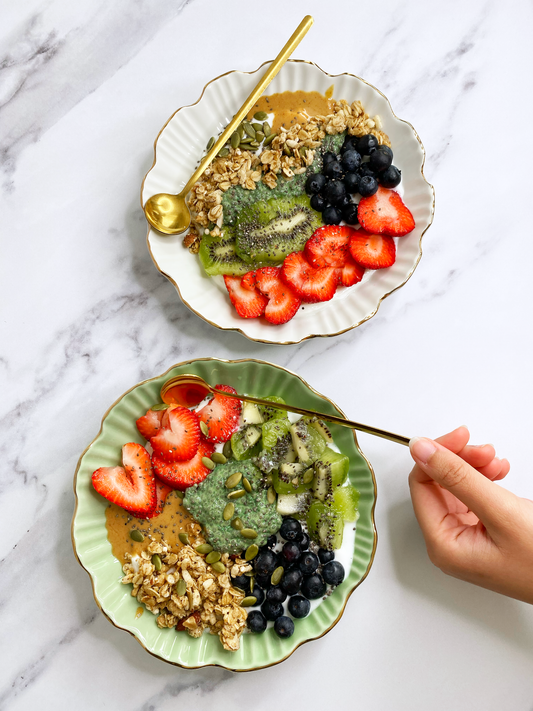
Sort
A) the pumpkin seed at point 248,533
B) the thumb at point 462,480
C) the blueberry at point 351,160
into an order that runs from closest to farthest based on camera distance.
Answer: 1. the thumb at point 462,480
2. the pumpkin seed at point 248,533
3. the blueberry at point 351,160

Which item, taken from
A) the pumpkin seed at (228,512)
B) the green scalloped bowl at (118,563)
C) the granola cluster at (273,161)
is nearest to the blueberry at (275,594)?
the green scalloped bowl at (118,563)

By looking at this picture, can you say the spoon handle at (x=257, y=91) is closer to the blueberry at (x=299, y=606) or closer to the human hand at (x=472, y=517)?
the human hand at (x=472, y=517)

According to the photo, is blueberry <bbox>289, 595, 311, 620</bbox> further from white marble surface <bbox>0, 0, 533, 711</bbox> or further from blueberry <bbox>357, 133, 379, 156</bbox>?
blueberry <bbox>357, 133, 379, 156</bbox>

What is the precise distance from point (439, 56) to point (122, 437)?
163cm

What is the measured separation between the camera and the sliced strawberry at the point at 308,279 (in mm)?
1552

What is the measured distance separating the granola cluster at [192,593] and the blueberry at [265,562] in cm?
3

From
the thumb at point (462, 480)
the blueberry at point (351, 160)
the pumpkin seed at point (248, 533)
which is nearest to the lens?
the thumb at point (462, 480)

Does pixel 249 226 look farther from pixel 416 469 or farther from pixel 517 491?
pixel 517 491

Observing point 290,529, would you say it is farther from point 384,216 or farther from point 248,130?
point 248,130

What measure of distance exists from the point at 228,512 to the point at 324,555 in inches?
12.0

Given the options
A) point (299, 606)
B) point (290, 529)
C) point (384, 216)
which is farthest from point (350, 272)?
point (299, 606)

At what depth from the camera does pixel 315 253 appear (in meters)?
1.55

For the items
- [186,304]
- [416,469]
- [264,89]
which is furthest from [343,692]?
[264,89]

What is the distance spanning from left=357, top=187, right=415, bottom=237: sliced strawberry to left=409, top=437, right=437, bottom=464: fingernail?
24.8 inches
